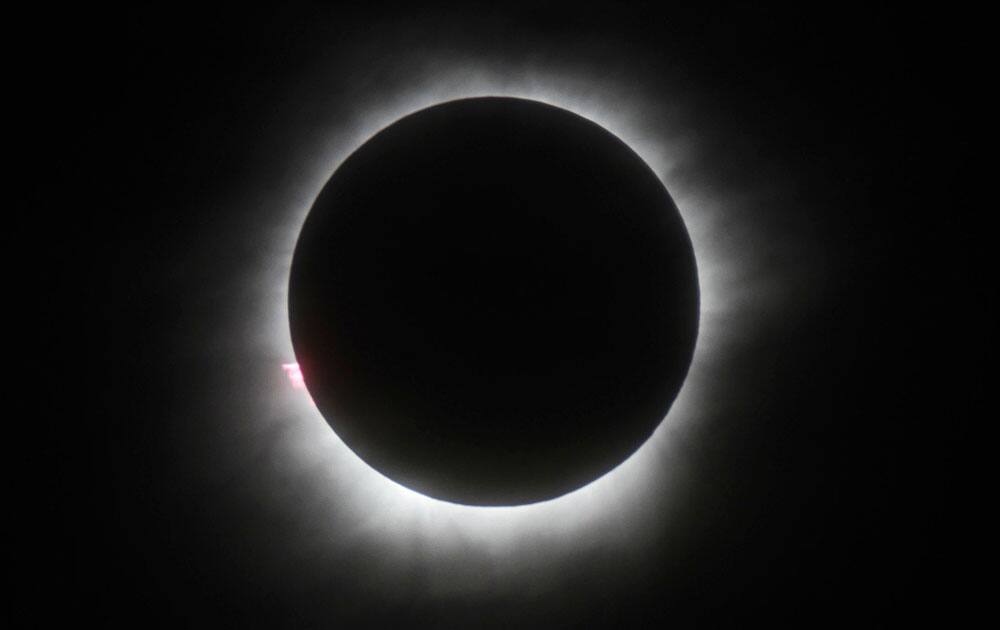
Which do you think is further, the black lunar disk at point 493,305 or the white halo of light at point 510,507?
the white halo of light at point 510,507

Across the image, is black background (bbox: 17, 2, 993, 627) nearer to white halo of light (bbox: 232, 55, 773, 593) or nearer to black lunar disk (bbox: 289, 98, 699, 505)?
white halo of light (bbox: 232, 55, 773, 593)

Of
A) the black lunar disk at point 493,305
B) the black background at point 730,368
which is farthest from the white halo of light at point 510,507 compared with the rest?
the black lunar disk at point 493,305

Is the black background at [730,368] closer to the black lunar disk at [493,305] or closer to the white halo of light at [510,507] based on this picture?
the white halo of light at [510,507]

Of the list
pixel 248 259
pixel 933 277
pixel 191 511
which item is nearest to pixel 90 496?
pixel 191 511

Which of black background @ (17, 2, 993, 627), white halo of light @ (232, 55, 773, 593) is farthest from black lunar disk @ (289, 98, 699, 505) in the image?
black background @ (17, 2, 993, 627)
